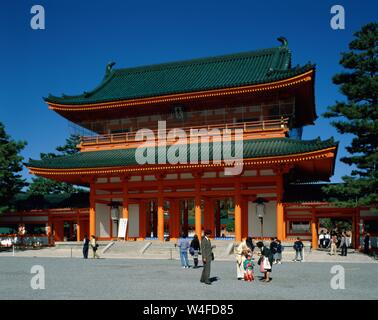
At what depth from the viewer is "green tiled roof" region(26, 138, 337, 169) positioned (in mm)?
29750

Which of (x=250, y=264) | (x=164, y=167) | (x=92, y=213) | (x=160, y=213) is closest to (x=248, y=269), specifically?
(x=250, y=264)

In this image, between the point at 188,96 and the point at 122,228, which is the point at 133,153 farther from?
the point at 188,96

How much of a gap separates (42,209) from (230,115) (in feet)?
56.5

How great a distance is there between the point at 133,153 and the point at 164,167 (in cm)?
384

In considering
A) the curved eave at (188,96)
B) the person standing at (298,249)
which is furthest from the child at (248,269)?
the curved eave at (188,96)

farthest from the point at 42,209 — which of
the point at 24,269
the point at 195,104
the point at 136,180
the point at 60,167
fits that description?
the point at 24,269

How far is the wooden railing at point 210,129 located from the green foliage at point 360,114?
14.2 feet

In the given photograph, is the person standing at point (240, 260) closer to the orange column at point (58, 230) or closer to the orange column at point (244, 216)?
the orange column at point (244, 216)

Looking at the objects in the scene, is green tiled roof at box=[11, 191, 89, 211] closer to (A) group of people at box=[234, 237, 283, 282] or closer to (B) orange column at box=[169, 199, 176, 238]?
(B) orange column at box=[169, 199, 176, 238]

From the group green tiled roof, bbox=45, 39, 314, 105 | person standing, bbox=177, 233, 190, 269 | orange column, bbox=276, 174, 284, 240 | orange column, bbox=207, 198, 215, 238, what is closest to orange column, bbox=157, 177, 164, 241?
orange column, bbox=207, 198, 215, 238

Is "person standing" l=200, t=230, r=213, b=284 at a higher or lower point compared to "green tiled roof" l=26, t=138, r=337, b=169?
lower

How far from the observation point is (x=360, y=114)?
28609 mm

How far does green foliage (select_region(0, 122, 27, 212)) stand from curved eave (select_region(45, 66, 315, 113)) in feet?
13.9
